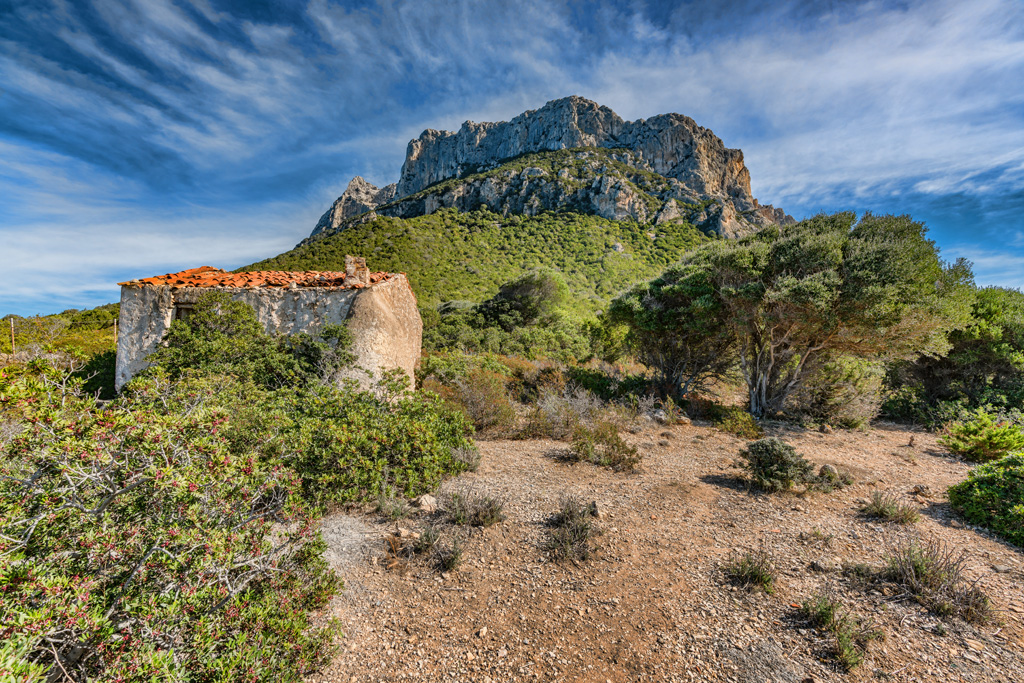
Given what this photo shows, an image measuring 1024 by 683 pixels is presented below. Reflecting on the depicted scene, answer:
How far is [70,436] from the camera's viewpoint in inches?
96.9

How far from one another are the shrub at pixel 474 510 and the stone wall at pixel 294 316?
397cm

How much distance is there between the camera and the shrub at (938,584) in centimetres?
327

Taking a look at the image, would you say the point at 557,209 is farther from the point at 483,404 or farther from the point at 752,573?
the point at 752,573

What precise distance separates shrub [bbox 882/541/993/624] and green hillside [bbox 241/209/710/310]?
2364 centimetres

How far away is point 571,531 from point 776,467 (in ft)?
12.0

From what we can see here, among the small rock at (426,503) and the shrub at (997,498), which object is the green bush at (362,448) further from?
the shrub at (997,498)

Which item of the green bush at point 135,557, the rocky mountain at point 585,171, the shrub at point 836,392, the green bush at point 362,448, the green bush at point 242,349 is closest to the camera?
the green bush at point 135,557

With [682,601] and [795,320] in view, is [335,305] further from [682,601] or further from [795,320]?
[795,320]

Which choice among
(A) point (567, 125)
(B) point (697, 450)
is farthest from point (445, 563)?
(A) point (567, 125)

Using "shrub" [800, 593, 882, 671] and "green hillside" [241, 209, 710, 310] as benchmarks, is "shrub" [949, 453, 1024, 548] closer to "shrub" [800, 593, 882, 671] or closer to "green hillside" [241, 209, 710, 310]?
"shrub" [800, 593, 882, 671]

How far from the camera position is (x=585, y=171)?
59.6 metres

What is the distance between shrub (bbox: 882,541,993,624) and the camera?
129 inches

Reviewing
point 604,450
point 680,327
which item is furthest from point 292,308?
point 680,327

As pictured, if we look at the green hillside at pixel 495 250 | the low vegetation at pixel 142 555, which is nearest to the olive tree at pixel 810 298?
the low vegetation at pixel 142 555
